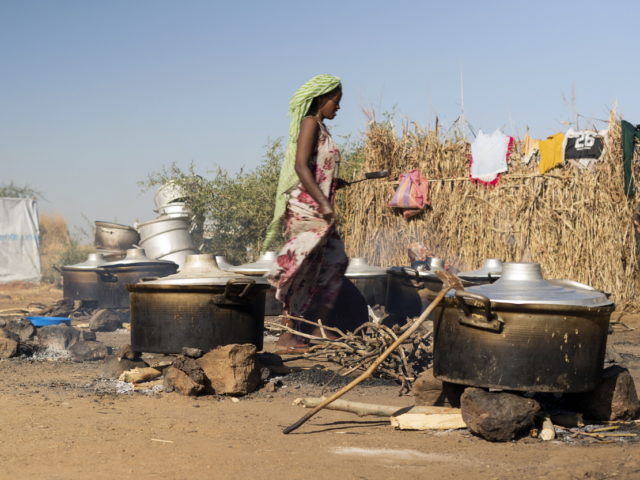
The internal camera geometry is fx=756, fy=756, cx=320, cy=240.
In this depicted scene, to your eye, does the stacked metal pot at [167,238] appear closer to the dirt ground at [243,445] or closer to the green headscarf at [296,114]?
the green headscarf at [296,114]

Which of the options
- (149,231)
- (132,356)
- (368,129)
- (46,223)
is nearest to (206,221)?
(149,231)

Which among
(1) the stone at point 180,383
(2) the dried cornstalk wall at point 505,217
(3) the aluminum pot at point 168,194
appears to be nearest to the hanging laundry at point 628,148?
(2) the dried cornstalk wall at point 505,217

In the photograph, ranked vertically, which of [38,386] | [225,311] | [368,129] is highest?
[368,129]

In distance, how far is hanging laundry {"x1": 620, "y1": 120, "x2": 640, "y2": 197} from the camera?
28.5ft

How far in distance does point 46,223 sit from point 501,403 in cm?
2811

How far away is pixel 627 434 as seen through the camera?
10.9 feet

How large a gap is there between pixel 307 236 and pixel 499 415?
2565 mm

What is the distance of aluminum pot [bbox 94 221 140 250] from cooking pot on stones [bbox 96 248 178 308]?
10.6ft

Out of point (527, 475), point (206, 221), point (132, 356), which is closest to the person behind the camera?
point (527, 475)

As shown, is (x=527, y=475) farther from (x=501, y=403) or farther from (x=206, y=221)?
(x=206, y=221)

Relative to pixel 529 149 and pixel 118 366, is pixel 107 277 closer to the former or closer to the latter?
pixel 118 366

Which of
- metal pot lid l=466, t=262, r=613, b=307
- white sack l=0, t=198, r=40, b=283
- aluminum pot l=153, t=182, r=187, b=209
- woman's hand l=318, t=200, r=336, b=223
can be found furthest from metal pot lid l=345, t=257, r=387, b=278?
white sack l=0, t=198, r=40, b=283

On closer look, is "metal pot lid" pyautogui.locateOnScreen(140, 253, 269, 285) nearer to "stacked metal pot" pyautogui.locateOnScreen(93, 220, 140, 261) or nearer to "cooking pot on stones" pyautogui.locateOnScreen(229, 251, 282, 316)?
"cooking pot on stones" pyautogui.locateOnScreen(229, 251, 282, 316)

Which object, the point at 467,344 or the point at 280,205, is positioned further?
the point at 280,205
